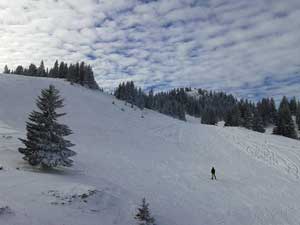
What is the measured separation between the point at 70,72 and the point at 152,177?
276ft

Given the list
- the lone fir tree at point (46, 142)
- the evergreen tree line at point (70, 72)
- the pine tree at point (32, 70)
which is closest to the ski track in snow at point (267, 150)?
the lone fir tree at point (46, 142)

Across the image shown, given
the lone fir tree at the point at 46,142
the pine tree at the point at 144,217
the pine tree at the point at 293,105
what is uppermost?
the pine tree at the point at 293,105

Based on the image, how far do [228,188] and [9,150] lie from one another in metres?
18.9

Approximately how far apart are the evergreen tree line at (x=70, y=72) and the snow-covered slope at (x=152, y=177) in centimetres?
4417

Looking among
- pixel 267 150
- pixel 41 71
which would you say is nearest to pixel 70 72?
pixel 41 71

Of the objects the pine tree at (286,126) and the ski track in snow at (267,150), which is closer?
the ski track in snow at (267,150)

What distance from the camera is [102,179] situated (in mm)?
21484

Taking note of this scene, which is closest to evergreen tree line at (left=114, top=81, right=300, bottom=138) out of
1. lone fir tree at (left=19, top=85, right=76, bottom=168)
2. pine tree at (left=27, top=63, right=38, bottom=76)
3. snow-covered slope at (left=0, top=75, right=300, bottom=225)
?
snow-covered slope at (left=0, top=75, right=300, bottom=225)

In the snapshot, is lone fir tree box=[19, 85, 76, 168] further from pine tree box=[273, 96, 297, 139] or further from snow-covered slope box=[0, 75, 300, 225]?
pine tree box=[273, 96, 297, 139]

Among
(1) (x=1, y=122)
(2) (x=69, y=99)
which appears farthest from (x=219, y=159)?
(2) (x=69, y=99)

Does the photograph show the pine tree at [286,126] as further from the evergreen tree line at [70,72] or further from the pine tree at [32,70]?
the pine tree at [32,70]

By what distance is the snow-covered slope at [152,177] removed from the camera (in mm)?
14148

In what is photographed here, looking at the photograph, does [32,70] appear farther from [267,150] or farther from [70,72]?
[267,150]

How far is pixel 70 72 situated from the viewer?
334 feet
